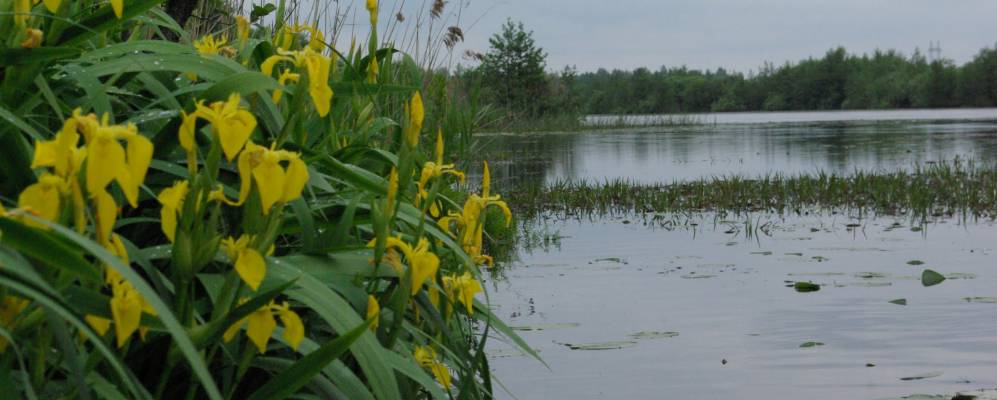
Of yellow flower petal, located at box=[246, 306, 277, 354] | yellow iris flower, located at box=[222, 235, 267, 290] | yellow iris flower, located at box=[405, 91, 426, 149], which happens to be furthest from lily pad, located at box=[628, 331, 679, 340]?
yellow iris flower, located at box=[222, 235, 267, 290]

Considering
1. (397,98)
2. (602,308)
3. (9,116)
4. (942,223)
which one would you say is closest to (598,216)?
(942,223)

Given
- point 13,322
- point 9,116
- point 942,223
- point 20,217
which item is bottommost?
point 942,223

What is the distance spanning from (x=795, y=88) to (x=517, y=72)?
4004 cm

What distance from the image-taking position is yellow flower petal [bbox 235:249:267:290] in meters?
1.18

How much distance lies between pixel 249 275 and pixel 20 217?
0.81ft

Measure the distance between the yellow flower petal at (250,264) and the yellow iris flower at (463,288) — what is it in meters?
0.69

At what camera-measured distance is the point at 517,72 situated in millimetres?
49906

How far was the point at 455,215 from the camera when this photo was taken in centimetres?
205

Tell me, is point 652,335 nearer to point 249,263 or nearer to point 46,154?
point 249,263

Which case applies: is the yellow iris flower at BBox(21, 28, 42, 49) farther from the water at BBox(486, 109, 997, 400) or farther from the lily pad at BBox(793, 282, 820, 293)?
the lily pad at BBox(793, 282, 820, 293)

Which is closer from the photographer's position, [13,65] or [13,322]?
[13,322]

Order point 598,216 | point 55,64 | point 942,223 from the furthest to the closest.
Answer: point 598,216 < point 942,223 < point 55,64

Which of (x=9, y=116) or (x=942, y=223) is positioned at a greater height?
(x=9, y=116)

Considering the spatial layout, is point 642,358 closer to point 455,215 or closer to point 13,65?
point 455,215
